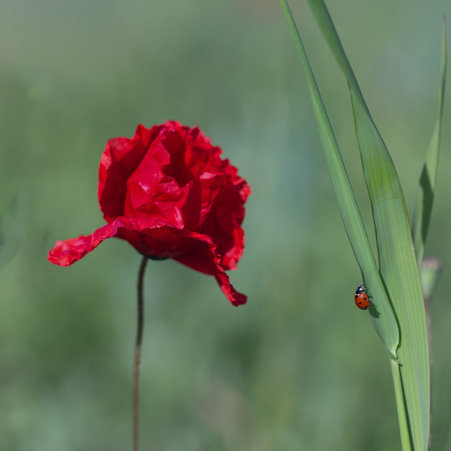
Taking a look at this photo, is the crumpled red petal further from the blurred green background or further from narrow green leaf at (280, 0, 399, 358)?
the blurred green background

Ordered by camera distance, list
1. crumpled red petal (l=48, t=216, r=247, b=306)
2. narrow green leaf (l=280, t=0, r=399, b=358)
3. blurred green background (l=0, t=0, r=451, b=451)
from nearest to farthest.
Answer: narrow green leaf (l=280, t=0, r=399, b=358), crumpled red petal (l=48, t=216, r=247, b=306), blurred green background (l=0, t=0, r=451, b=451)

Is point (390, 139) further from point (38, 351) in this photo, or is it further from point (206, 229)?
point (206, 229)

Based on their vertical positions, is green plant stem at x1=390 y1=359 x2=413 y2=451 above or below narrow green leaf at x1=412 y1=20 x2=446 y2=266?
below

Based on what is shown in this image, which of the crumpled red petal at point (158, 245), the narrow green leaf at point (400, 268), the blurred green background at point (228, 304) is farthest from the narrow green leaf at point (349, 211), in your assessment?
the blurred green background at point (228, 304)

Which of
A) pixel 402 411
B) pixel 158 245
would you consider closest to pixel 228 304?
pixel 158 245

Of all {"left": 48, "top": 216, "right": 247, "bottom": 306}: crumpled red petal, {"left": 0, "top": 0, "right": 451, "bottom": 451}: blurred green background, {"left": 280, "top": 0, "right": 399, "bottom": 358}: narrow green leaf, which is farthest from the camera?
{"left": 0, "top": 0, "right": 451, "bottom": 451}: blurred green background

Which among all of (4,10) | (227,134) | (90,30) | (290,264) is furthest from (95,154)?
(90,30)

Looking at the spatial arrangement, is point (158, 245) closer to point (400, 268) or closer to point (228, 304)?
point (400, 268)

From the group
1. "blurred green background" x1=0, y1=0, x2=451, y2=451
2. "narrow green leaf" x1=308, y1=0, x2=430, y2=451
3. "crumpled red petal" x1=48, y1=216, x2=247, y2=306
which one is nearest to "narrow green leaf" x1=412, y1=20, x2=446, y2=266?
"narrow green leaf" x1=308, y1=0, x2=430, y2=451
